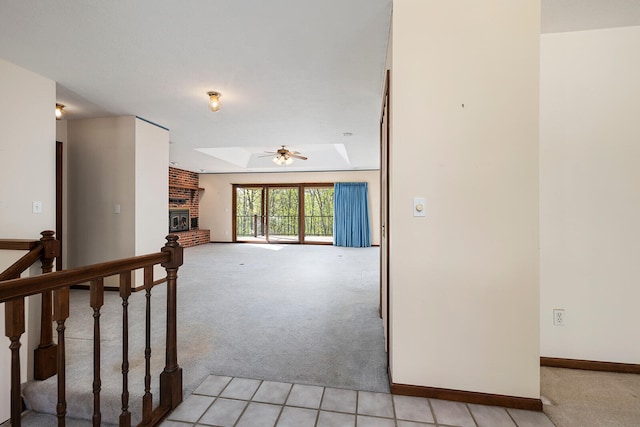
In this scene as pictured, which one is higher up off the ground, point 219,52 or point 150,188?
point 219,52

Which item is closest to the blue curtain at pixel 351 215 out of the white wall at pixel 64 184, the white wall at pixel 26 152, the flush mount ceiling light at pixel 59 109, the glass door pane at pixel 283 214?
the glass door pane at pixel 283 214

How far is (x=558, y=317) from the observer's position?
2.06m

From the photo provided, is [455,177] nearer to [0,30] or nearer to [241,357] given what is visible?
[241,357]

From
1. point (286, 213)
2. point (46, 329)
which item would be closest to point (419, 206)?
point (46, 329)

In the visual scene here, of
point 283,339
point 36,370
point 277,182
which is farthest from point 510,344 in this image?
point 277,182

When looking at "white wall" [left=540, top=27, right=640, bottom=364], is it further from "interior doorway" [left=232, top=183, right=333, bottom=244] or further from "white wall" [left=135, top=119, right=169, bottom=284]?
"interior doorway" [left=232, top=183, right=333, bottom=244]

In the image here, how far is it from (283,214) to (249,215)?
3.79ft

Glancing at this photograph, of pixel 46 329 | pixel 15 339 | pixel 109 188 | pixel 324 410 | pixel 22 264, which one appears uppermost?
pixel 109 188

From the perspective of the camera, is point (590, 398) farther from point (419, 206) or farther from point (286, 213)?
point (286, 213)

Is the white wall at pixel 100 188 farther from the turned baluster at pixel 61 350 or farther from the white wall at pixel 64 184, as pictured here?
the turned baluster at pixel 61 350

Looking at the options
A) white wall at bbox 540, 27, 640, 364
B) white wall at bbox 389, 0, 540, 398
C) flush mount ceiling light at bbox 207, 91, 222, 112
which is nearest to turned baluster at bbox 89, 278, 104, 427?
white wall at bbox 389, 0, 540, 398

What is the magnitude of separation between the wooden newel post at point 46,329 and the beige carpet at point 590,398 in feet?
10.6

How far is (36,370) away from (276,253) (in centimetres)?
519

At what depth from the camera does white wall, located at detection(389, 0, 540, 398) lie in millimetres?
1628
